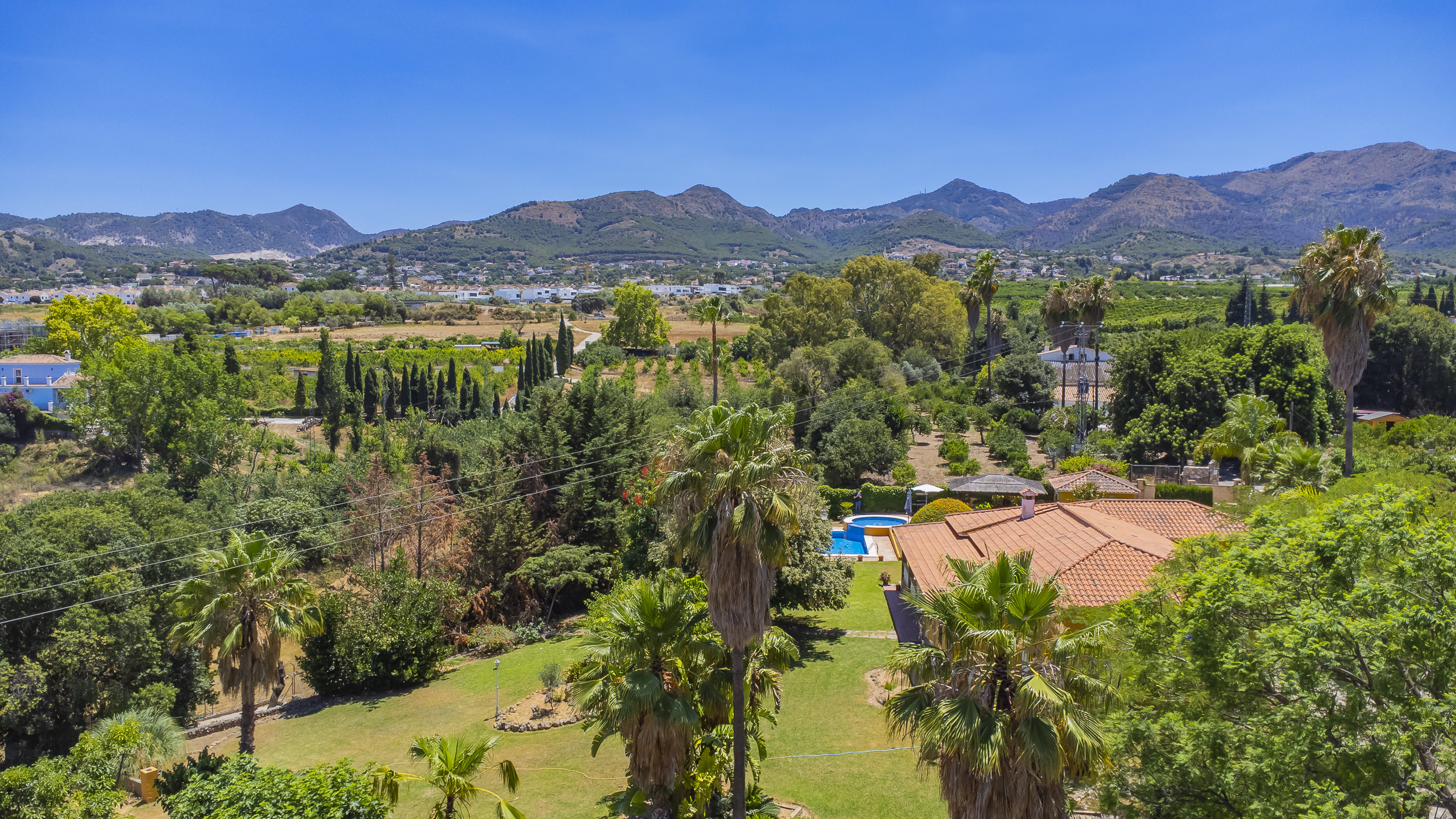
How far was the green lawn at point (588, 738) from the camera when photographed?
598 inches

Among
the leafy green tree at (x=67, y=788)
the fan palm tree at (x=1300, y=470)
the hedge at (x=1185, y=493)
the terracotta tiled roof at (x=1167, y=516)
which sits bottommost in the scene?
the leafy green tree at (x=67, y=788)

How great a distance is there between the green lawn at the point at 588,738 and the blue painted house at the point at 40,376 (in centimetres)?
5762

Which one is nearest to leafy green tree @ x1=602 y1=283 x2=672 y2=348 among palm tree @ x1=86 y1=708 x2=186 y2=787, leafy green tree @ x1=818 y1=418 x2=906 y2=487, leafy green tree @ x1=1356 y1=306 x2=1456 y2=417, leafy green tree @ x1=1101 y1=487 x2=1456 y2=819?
leafy green tree @ x1=818 y1=418 x2=906 y2=487

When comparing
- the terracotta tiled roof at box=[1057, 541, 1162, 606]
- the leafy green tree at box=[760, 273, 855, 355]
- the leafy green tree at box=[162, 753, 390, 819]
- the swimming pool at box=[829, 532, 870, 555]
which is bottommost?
the swimming pool at box=[829, 532, 870, 555]

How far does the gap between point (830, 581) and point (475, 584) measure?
14.2 meters

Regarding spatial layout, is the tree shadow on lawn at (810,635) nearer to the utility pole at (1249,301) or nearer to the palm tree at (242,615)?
the palm tree at (242,615)

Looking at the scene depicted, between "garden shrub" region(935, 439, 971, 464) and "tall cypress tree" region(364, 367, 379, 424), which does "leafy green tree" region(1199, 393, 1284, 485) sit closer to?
"garden shrub" region(935, 439, 971, 464)

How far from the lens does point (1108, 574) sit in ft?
56.6

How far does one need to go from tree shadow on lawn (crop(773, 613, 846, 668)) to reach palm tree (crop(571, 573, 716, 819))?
8.33 meters

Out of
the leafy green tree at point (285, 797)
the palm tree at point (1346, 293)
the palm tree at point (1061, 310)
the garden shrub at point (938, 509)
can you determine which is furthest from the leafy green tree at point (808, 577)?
the palm tree at point (1061, 310)

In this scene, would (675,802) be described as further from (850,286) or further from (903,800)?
(850,286)

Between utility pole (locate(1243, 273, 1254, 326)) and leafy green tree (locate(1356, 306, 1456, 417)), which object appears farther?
utility pole (locate(1243, 273, 1254, 326))

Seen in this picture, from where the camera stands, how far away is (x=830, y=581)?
21.7 m

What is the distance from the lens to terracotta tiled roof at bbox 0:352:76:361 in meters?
67.8
